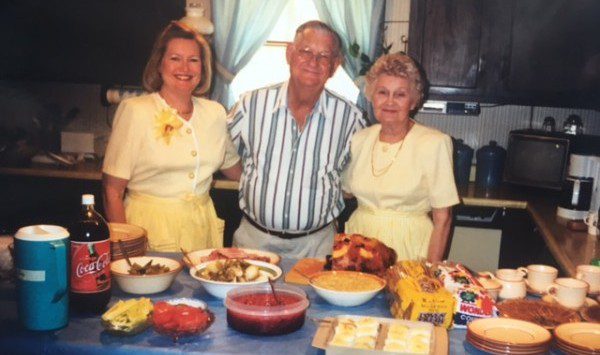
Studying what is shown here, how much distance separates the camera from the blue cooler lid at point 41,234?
55.3 inches

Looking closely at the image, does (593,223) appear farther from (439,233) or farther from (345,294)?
(345,294)

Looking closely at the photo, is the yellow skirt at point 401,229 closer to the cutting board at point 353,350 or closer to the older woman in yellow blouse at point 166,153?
the older woman in yellow blouse at point 166,153

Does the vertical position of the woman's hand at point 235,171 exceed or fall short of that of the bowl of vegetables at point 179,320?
it exceeds it

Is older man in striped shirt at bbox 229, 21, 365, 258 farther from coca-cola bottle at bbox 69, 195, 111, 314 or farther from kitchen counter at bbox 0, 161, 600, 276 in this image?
coca-cola bottle at bbox 69, 195, 111, 314

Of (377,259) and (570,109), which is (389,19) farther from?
(377,259)

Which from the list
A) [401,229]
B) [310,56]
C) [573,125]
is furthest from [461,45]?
[401,229]

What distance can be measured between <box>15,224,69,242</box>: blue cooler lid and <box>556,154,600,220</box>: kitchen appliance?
2574 millimetres

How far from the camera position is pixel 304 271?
1954mm

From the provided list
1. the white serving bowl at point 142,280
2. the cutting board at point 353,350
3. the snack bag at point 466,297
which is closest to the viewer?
the cutting board at point 353,350

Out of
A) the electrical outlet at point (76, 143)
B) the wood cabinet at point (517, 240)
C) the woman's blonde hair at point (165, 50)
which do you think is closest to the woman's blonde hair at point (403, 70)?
the woman's blonde hair at point (165, 50)

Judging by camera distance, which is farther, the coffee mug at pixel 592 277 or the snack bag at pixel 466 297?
the coffee mug at pixel 592 277

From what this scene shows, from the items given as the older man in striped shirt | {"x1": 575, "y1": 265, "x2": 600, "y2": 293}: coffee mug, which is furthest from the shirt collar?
{"x1": 575, "y1": 265, "x2": 600, "y2": 293}: coffee mug

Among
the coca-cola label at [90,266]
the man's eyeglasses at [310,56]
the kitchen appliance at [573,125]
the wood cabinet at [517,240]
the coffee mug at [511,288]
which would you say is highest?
the man's eyeglasses at [310,56]

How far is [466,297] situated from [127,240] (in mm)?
1021
